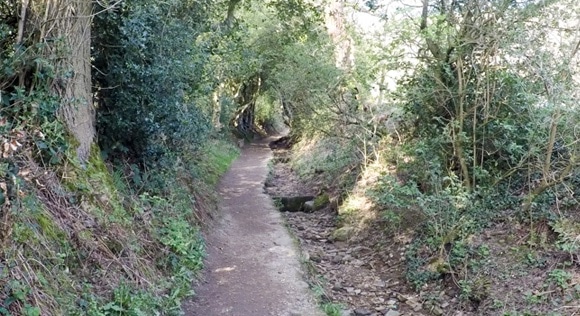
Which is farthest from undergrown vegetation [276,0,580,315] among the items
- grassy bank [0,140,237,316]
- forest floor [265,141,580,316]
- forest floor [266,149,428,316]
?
grassy bank [0,140,237,316]

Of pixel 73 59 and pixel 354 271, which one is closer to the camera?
pixel 73 59

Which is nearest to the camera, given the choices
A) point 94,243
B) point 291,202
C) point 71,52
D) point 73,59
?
point 94,243

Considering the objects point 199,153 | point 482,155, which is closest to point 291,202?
point 199,153

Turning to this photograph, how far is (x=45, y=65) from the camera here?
4.55 meters

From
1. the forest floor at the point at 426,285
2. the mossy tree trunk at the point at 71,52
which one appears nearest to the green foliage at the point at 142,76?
the mossy tree trunk at the point at 71,52

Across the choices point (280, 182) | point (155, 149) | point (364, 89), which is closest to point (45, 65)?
point (155, 149)

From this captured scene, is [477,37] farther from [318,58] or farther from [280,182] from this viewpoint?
[280,182]

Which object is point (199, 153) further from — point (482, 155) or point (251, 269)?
point (482, 155)

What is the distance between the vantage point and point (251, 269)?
6523 millimetres

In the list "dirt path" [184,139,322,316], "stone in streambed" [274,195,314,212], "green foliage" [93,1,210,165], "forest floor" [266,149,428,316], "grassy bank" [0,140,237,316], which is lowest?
"forest floor" [266,149,428,316]

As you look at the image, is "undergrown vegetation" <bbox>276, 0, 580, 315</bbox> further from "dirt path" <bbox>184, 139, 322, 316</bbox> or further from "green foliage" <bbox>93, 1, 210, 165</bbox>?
"green foliage" <bbox>93, 1, 210, 165</bbox>

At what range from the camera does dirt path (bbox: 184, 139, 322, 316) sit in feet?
17.2

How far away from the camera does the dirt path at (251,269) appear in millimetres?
5246

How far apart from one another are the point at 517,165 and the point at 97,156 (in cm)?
646
